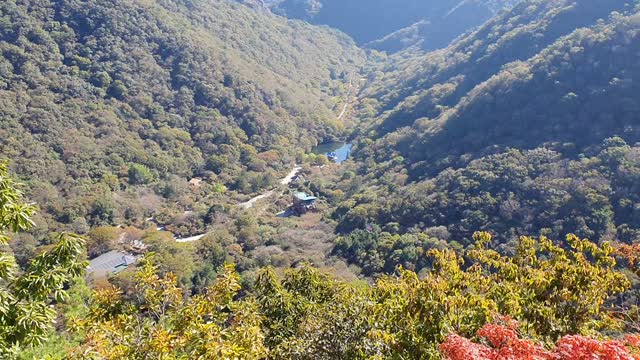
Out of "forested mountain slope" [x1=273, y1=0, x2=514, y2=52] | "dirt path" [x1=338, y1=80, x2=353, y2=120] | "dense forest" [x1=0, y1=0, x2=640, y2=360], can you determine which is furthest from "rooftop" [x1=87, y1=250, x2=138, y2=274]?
"forested mountain slope" [x1=273, y1=0, x2=514, y2=52]

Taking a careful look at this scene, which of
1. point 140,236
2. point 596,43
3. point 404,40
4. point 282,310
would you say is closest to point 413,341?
point 282,310

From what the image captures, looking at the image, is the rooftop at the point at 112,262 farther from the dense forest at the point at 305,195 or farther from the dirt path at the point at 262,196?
the dirt path at the point at 262,196

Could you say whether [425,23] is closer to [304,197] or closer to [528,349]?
[304,197]

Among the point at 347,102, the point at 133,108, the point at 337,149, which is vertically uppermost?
the point at 347,102

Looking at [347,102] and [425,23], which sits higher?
[425,23]

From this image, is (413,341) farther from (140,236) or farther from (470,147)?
(470,147)

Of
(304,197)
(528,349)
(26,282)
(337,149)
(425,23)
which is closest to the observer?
(26,282)

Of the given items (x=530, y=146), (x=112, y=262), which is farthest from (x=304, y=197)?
(x=530, y=146)

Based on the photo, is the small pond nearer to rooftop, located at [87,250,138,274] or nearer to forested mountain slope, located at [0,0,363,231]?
forested mountain slope, located at [0,0,363,231]

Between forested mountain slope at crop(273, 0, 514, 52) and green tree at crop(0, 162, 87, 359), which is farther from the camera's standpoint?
forested mountain slope at crop(273, 0, 514, 52)
